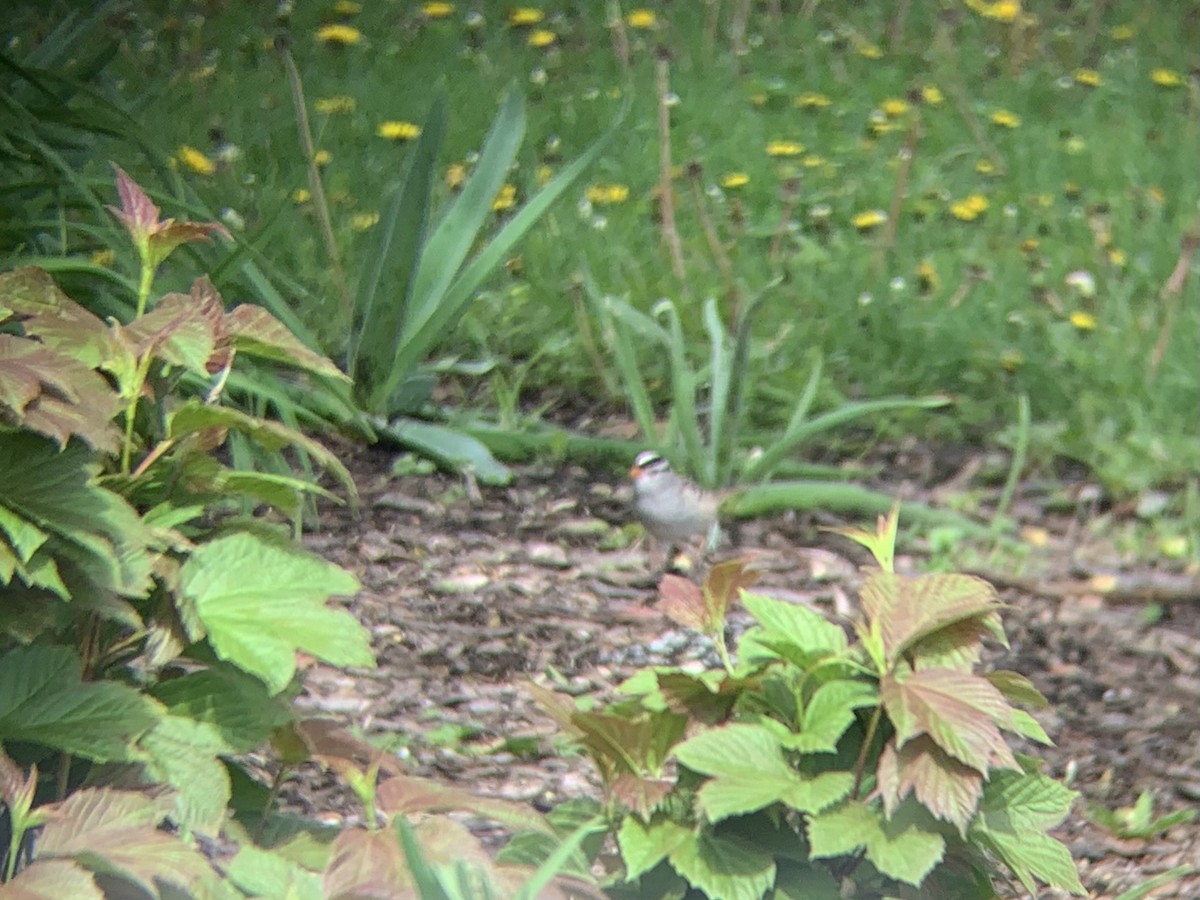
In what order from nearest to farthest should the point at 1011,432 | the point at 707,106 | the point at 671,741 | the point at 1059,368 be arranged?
the point at 671,741 < the point at 1011,432 < the point at 1059,368 < the point at 707,106

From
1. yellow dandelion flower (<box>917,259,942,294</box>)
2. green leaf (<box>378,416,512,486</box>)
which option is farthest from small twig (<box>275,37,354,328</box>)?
yellow dandelion flower (<box>917,259,942,294</box>)

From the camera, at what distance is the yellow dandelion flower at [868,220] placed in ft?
17.1

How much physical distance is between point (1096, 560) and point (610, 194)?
7.31 feet

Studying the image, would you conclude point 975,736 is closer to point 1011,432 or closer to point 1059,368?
point 1011,432

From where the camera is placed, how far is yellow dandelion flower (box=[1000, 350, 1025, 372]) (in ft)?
14.4

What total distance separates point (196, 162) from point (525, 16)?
7.28 ft

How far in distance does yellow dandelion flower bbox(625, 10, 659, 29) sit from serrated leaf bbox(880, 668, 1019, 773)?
19.7ft

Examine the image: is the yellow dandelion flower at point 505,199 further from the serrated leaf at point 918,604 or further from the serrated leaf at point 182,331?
the serrated leaf at point 918,604

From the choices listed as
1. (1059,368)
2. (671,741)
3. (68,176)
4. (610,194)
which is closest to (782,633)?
(671,741)

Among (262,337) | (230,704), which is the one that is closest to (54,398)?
(262,337)

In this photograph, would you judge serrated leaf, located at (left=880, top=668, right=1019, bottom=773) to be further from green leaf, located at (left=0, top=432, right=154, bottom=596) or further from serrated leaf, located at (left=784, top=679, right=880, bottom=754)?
green leaf, located at (left=0, top=432, right=154, bottom=596)

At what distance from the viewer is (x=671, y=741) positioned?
1.60m

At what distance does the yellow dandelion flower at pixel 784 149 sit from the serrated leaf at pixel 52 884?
4660 mm

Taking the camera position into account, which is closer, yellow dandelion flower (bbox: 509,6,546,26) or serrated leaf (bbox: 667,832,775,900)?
serrated leaf (bbox: 667,832,775,900)
